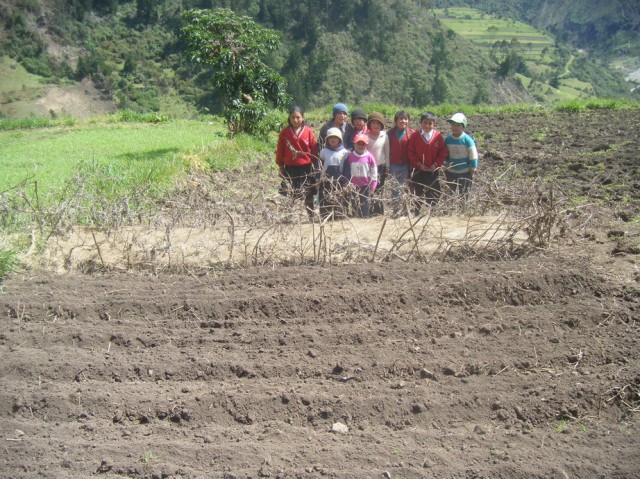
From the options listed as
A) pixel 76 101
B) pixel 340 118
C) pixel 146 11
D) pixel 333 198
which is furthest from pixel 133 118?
pixel 146 11

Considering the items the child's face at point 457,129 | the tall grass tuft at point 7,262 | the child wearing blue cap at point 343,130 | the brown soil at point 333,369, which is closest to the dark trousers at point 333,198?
the child wearing blue cap at point 343,130

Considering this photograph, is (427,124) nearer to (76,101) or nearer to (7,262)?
(7,262)

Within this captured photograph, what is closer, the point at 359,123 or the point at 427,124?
the point at 427,124

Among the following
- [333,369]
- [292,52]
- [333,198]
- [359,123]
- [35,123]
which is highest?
[359,123]

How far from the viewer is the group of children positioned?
21.1ft

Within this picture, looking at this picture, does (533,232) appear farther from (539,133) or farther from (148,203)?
(539,133)

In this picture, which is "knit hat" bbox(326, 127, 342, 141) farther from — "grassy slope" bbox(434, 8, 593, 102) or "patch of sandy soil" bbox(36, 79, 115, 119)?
"grassy slope" bbox(434, 8, 593, 102)

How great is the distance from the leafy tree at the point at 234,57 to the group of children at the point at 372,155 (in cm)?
665

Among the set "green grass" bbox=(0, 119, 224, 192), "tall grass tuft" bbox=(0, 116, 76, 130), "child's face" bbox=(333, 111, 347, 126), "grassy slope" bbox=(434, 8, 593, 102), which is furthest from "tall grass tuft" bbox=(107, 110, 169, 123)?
"grassy slope" bbox=(434, 8, 593, 102)

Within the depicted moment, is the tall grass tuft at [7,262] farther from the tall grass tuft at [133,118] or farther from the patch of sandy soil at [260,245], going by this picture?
the tall grass tuft at [133,118]

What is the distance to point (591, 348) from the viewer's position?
13.7 ft

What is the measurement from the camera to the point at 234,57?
13.0 metres

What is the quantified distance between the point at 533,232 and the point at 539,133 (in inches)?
411

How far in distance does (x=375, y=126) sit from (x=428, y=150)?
622 millimetres
